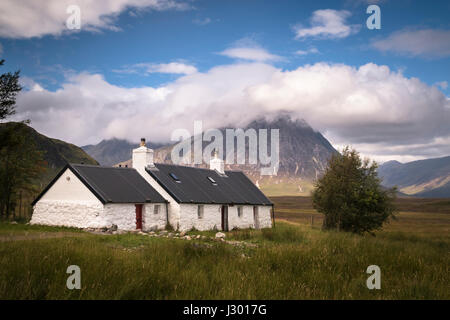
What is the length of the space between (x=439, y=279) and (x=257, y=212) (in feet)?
102

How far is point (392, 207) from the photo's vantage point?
31.6m

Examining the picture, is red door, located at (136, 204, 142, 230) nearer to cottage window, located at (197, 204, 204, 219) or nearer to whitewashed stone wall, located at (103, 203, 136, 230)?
whitewashed stone wall, located at (103, 203, 136, 230)

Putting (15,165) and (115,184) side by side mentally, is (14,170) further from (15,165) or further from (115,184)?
(115,184)

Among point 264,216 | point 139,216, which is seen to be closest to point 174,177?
point 139,216

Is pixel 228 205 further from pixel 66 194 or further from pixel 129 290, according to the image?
pixel 129 290

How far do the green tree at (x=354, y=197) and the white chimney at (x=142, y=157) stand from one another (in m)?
14.5

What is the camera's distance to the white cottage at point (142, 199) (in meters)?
27.4

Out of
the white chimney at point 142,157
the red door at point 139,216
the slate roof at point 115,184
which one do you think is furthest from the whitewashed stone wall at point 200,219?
the white chimney at point 142,157

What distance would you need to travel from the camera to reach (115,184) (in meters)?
29.7

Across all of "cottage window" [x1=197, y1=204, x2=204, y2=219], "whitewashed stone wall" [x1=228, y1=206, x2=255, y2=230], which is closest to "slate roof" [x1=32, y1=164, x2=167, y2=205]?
"cottage window" [x1=197, y1=204, x2=204, y2=219]

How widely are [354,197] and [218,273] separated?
24.4 m

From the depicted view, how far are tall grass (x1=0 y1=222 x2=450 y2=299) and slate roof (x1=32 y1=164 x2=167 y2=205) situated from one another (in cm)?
1724

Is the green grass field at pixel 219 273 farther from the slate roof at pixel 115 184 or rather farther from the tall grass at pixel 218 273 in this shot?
the slate roof at pixel 115 184
